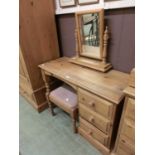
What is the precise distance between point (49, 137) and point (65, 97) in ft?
1.75

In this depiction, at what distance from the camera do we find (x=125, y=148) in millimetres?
1010

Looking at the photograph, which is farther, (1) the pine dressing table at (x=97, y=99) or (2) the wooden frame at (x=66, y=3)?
(2) the wooden frame at (x=66, y=3)

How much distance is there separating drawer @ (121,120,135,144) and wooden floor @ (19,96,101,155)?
0.55 metres

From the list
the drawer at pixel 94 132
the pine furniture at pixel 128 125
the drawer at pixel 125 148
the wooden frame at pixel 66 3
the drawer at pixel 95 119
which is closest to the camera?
the pine furniture at pixel 128 125

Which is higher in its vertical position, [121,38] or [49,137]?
[121,38]

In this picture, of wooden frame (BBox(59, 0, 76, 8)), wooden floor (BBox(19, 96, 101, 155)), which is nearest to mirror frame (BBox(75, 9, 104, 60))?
wooden frame (BBox(59, 0, 76, 8))

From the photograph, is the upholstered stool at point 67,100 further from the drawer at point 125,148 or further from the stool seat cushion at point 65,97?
the drawer at point 125,148

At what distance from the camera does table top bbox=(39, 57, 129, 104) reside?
3.17ft

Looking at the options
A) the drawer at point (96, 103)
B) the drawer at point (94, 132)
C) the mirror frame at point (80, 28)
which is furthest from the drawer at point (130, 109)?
the mirror frame at point (80, 28)

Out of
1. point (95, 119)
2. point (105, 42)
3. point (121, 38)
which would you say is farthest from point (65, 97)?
point (121, 38)

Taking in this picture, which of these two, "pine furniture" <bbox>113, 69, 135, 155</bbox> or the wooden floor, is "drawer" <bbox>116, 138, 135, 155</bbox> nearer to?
"pine furniture" <bbox>113, 69, 135, 155</bbox>

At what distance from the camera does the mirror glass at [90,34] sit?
3.95 ft

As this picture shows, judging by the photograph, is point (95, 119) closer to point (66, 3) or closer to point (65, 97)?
point (65, 97)

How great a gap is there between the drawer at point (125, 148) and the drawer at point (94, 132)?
0.13 meters
